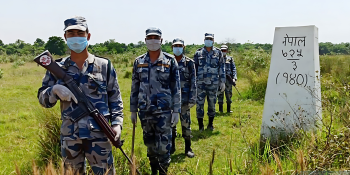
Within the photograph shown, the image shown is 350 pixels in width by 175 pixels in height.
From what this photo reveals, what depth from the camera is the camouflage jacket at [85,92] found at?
92.5 inches

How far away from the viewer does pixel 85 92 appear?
7.82 ft

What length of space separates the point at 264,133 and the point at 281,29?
155 cm

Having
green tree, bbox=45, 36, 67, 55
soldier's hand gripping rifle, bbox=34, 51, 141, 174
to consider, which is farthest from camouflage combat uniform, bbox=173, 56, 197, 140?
green tree, bbox=45, 36, 67, 55

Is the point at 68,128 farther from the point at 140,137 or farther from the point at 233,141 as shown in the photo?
the point at 233,141

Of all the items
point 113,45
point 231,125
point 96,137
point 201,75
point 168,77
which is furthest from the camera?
point 113,45

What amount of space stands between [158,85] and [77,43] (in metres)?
1.16

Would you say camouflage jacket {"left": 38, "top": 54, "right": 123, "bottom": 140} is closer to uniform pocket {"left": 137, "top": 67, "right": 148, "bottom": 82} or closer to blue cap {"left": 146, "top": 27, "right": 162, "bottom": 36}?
uniform pocket {"left": 137, "top": 67, "right": 148, "bottom": 82}

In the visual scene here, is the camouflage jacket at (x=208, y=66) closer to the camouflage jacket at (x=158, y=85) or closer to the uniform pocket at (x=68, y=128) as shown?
the camouflage jacket at (x=158, y=85)

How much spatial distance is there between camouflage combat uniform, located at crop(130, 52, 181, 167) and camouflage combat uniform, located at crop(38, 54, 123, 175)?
2.76 ft

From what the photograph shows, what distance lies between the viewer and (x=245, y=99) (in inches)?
379

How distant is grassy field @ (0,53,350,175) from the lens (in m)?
2.40

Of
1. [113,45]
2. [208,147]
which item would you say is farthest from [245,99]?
[113,45]

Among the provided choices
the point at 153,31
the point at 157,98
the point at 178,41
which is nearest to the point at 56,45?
the point at 178,41

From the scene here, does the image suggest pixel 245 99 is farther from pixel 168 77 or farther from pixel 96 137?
pixel 96 137
